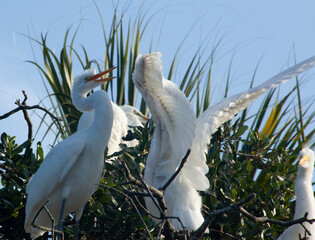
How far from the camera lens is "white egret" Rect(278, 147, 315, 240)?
3914 millimetres

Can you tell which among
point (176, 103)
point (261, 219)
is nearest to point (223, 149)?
point (176, 103)

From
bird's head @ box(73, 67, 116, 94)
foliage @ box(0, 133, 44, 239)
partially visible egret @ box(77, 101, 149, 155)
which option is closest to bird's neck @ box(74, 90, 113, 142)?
bird's head @ box(73, 67, 116, 94)

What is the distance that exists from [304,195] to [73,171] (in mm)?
1742

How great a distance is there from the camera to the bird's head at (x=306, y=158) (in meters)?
4.24

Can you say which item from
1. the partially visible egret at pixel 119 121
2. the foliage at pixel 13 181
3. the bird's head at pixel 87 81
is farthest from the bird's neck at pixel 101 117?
the partially visible egret at pixel 119 121

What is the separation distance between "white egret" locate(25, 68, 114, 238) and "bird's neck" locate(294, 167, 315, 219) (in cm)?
148

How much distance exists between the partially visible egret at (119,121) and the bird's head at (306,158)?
148cm

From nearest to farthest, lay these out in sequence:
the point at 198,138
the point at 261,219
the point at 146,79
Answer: the point at 261,219
the point at 146,79
the point at 198,138

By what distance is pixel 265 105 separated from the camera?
206 inches

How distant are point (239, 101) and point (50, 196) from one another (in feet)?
5.09

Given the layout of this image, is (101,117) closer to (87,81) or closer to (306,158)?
(87,81)

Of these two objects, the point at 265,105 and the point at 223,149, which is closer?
the point at 223,149

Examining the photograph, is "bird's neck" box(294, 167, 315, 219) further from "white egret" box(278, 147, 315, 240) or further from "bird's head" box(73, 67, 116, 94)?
"bird's head" box(73, 67, 116, 94)

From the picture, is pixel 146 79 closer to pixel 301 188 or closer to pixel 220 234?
pixel 220 234
